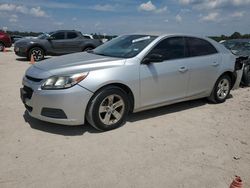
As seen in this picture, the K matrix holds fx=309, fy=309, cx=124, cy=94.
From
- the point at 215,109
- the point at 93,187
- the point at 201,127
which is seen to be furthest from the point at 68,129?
the point at 215,109

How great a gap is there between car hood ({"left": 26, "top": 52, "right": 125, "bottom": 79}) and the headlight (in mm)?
79

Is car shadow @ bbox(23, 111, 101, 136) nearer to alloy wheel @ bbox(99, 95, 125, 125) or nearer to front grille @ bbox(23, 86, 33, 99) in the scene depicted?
alloy wheel @ bbox(99, 95, 125, 125)

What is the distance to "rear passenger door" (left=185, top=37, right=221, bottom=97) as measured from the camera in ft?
20.1

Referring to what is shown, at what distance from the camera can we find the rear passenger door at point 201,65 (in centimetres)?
614

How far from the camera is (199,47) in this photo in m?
6.43

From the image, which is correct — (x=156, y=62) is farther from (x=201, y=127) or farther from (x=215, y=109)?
(x=215, y=109)

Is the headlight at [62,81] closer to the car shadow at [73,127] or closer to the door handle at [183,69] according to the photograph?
the car shadow at [73,127]

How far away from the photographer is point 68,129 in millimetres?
Answer: 5035

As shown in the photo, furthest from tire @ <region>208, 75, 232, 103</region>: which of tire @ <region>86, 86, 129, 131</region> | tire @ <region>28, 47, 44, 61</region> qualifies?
tire @ <region>28, 47, 44, 61</region>

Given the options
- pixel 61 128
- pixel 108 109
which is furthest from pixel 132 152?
pixel 61 128

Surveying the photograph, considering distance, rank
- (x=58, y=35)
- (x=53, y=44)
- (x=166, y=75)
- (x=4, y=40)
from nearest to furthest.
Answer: (x=166, y=75) → (x=53, y=44) → (x=58, y=35) → (x=4, y=40)

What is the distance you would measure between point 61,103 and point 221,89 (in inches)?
158

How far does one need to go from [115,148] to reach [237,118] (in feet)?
9.56

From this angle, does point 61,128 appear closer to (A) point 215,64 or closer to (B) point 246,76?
(A) point 215,64
